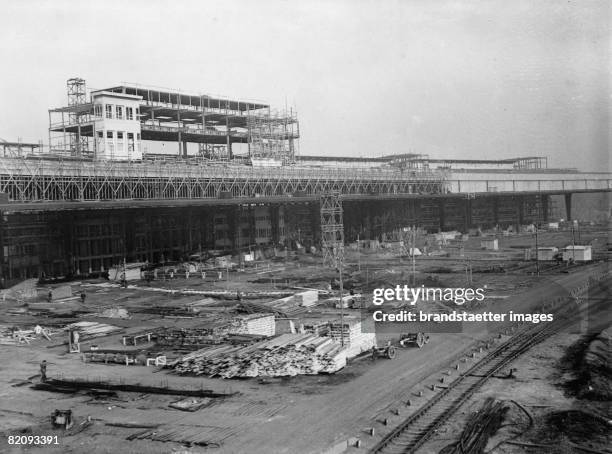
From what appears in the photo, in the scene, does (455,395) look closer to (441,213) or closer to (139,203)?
(139,203)

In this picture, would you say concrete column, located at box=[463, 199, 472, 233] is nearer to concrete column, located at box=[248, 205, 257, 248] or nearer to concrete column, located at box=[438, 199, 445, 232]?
concrete column, located at box=[438, 199, 445, 232]

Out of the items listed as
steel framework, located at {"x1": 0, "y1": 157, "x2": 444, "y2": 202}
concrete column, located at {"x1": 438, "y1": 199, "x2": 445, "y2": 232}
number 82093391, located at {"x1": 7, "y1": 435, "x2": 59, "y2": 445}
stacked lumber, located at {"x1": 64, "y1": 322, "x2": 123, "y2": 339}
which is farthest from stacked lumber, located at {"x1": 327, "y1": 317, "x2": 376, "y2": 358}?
concrete column, located at {"x1": 438, "y1": 199, "x2": 445, "y2": 232}

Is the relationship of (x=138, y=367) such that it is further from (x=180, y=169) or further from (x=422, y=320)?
(x=180, y=169)

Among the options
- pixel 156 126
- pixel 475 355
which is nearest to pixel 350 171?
pixel 156 126

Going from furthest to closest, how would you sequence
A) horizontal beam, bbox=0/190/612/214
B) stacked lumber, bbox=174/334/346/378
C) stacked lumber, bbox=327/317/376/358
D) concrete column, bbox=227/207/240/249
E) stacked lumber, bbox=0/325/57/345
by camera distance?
concrete column, bbox=227/207/240/249, horizontal beam, bbox=0/190/612/214, stacked lumber, bbox=0/325/57/345, stacked lumber, bbox=327/317/376/358, stacked lumber, bbox=174/334/346/378

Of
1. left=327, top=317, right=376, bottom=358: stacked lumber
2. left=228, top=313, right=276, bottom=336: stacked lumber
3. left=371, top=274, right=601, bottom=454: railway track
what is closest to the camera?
left=371, top=274, right=601, bottom=454: railway track

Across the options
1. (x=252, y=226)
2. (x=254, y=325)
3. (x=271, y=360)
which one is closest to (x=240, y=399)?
(x=271, y=360)
